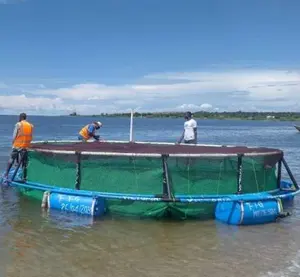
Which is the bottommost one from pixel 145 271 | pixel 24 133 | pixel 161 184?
pixel 145 271

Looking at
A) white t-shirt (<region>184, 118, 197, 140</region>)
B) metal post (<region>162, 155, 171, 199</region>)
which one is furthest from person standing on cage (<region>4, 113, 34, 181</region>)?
white t-shirt (<region>184, 118, 197, 140</region>)

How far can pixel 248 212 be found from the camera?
1074 centimetres

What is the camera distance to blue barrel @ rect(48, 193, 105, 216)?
1113 centimetres

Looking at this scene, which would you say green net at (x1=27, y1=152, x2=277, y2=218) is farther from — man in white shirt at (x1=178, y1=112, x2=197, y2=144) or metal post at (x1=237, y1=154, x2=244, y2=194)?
man in white shirt at (x1=178, y1=112, x2=197, y2=144)

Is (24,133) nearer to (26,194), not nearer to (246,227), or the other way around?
(26,194)

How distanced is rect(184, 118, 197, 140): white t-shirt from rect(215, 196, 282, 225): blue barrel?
5938mm

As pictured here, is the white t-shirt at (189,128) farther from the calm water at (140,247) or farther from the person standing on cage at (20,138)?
the calm water at (140,247)

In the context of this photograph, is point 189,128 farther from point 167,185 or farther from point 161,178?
point 167,185

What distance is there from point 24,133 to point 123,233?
605 centimetres

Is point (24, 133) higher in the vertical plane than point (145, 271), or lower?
higher

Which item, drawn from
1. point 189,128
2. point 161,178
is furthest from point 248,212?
point 189,128

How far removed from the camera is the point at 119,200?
37.6 ft

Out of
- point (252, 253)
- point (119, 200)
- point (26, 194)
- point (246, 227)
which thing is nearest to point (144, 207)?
point (119, 200)

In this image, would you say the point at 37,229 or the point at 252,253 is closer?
the point at 252,253
